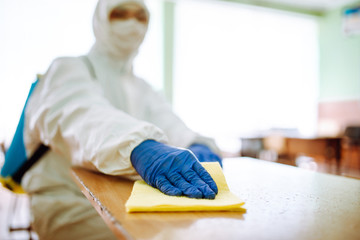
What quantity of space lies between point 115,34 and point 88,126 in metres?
0.45

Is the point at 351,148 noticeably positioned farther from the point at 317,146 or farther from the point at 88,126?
the point at 88,126

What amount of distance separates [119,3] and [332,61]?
6.40 metres

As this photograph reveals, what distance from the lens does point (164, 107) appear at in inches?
49.6

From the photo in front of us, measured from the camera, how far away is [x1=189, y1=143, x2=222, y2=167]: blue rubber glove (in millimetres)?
902

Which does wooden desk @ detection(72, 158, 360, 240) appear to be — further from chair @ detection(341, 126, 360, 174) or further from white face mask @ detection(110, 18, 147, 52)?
chair @ detection(341, 126, 360, 174)

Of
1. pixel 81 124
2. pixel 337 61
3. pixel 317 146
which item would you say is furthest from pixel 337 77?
pixel 81 124

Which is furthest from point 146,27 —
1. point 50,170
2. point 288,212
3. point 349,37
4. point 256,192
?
point 349,37

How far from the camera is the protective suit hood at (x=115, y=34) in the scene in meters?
1.09

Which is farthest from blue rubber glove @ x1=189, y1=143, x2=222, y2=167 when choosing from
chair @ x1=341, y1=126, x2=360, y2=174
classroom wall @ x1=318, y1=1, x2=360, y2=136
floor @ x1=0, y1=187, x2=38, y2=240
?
classroom wall @ x1=318, y1=1, x2=360, y2=136

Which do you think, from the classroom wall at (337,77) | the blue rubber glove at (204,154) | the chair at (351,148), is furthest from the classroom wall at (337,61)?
the blue rubber glove at (204,154)

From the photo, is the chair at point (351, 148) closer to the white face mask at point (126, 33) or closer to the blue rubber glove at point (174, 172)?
the white face mask at point (126, 33)

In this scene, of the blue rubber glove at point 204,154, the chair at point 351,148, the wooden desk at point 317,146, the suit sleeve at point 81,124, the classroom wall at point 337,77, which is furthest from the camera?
the classroom wall at point 337,77

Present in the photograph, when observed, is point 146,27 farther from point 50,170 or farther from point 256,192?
point 256,192

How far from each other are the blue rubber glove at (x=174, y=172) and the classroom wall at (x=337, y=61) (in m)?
6.10
